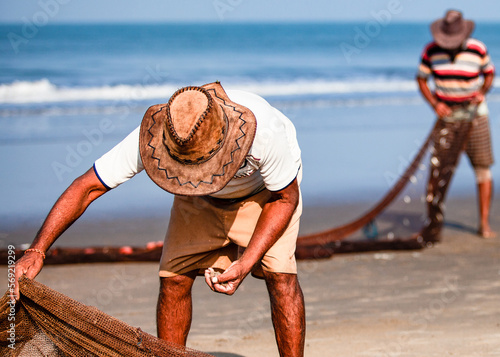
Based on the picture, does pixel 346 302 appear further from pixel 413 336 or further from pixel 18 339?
pixel 18 339

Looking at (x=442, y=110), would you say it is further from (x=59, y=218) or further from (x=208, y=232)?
(x=59, y=218)

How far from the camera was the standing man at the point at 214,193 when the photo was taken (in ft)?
9.12

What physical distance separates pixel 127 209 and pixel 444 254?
3.55 m

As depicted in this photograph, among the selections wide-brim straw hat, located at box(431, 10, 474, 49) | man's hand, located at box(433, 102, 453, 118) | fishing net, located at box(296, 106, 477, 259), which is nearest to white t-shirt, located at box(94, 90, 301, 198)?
fishing net, located at box(296, 106, 477, 259)

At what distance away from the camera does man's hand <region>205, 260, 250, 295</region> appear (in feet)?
9.17

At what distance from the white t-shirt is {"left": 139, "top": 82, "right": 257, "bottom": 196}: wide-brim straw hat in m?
0.10

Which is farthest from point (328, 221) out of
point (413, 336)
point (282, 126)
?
point (282, 126)

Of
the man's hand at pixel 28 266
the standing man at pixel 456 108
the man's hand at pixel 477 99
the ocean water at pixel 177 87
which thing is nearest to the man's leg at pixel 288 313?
the man's hand at pixel 28 266

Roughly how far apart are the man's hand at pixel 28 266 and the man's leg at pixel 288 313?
105 cm

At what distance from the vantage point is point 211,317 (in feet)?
15.9

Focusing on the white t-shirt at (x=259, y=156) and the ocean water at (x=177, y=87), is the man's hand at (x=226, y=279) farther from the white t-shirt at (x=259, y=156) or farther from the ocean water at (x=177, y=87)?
the ocean water at (x=177, y=87)
